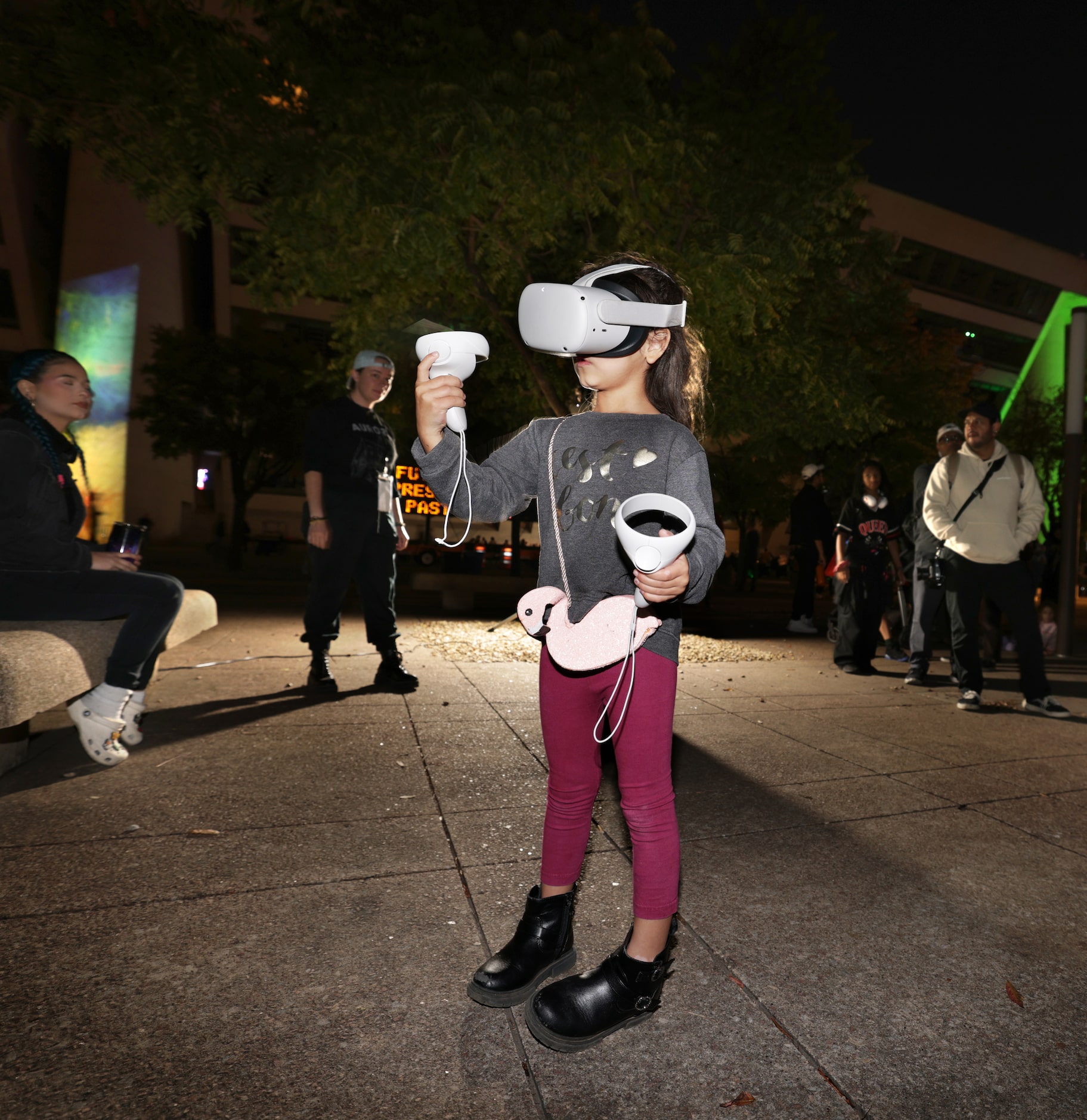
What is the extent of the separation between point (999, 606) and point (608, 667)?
491 cm

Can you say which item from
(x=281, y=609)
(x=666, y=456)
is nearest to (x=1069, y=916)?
(x=666, y=456)

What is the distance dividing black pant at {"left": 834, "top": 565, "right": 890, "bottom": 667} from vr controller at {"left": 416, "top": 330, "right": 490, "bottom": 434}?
606cm

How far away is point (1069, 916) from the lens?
2400mm

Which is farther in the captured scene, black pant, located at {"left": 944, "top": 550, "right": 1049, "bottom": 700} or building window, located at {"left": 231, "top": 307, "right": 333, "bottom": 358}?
building window, located at {"left": 231, "top": 307, "right": 333, "bottom": 358}

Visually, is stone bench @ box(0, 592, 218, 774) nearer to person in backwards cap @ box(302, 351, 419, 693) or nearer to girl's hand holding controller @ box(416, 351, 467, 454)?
person in backwards cap @ box(302, 351, 419, 693)

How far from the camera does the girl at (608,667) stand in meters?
1.79

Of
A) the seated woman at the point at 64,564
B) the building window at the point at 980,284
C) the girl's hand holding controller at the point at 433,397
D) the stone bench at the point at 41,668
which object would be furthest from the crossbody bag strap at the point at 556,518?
the building window at the point at 980,284

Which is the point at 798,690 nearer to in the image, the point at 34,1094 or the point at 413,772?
the point at 413,772

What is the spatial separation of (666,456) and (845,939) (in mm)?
1544

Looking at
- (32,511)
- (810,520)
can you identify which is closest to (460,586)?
(810,520)

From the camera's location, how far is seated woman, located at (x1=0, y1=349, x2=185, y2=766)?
346 centimetres

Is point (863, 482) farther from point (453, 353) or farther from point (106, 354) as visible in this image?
point (106, 354)

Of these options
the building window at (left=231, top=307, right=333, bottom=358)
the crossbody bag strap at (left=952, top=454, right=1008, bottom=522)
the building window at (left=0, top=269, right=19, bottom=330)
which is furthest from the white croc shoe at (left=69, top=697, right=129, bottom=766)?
the building window at (left=0, top=269, right=19, bottom=330)

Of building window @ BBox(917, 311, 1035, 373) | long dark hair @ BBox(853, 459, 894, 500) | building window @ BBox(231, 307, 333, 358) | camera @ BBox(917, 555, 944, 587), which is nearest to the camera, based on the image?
camera @ BBox(917, 555, 944, 587)
